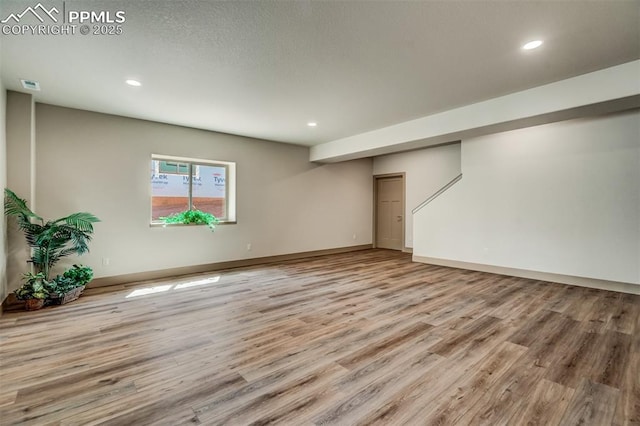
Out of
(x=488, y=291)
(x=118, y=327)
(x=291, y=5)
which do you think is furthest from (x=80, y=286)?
(x=488, y=291)

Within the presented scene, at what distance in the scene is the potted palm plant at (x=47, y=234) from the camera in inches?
142

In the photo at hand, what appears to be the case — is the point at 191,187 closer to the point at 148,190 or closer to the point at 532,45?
the point at 148,190

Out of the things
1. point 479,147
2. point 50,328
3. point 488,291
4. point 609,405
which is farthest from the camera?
point 479,147

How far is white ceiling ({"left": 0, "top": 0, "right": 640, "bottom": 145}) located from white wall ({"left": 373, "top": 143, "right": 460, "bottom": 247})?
304 cm

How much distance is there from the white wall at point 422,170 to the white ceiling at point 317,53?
120 inches

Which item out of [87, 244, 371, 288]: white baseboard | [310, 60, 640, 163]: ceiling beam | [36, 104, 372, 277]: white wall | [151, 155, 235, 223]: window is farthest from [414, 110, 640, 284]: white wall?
[151, 155, 235, 223]: window

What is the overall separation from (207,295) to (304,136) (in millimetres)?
3718

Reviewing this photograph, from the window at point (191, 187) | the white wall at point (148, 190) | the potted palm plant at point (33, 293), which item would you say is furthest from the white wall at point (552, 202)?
the potted palm plant at point (33, 293)

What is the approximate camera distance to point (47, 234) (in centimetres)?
369

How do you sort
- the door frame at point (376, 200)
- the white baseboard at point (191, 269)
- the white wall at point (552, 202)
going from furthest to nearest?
1. the door frame at point (376, 200)
2. the white baseboard at point (191, 269)
3. the white wall at point (552, 202)

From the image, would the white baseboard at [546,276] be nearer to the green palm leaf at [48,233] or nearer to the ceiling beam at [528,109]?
the ceiling beam at [528,109]

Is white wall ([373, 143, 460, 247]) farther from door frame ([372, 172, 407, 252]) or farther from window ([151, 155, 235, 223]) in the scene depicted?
window ([151, 155, 235, 223])

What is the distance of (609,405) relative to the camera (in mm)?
1807

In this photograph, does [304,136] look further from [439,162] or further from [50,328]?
[50,328]
